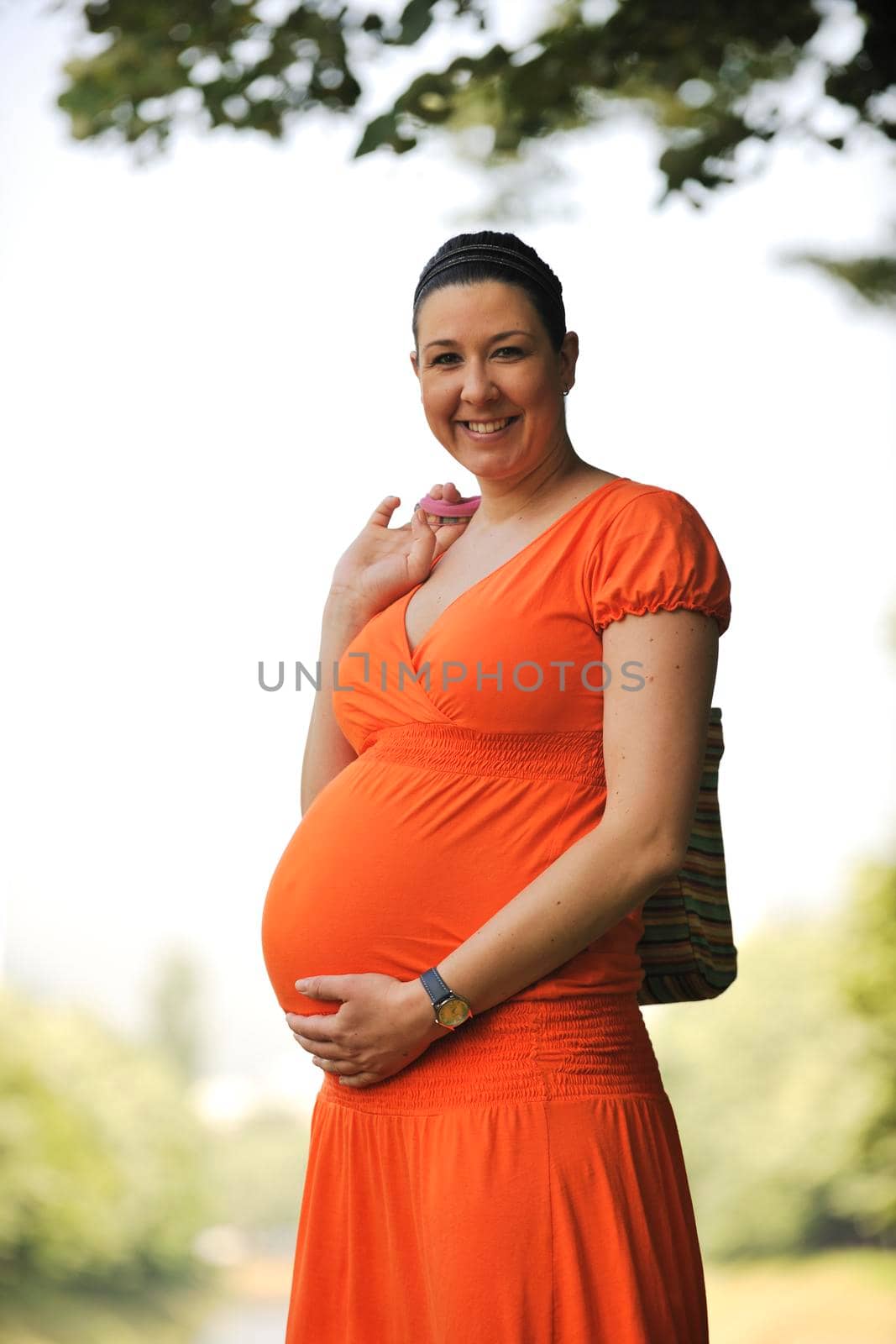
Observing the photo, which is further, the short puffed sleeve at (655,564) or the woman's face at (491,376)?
the woman's face at (491,376)

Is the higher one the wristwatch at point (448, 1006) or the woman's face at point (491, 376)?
the woman's face at point (491, 376)

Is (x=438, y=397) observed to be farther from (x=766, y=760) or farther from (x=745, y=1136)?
(x=745, y=1136)

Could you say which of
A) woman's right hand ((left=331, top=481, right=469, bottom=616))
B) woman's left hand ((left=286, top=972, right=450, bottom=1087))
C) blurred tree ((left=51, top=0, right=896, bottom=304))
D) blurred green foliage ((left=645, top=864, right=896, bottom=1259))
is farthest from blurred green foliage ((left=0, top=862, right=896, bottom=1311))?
woman's left hand ((left=286, top=972, right=450, bottom=1087))

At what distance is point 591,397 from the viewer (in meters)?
3.91

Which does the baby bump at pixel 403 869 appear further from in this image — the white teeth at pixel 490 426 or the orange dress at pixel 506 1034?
the white teeth at pixel 490 426

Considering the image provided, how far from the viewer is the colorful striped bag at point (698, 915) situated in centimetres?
156

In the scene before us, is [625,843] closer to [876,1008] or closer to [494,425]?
[494,425]

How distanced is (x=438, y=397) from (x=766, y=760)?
2681 millimetres

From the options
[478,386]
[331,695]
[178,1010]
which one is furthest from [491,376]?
[178,1010]

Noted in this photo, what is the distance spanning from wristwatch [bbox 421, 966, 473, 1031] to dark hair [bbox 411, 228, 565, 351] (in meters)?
0.67

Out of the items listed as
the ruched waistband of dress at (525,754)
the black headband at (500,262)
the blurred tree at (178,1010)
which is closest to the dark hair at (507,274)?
the black headband at (500,262)

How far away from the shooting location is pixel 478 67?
95.7 inches

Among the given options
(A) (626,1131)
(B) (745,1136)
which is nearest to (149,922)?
(B) (745,1136)

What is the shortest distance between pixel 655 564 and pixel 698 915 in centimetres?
45
